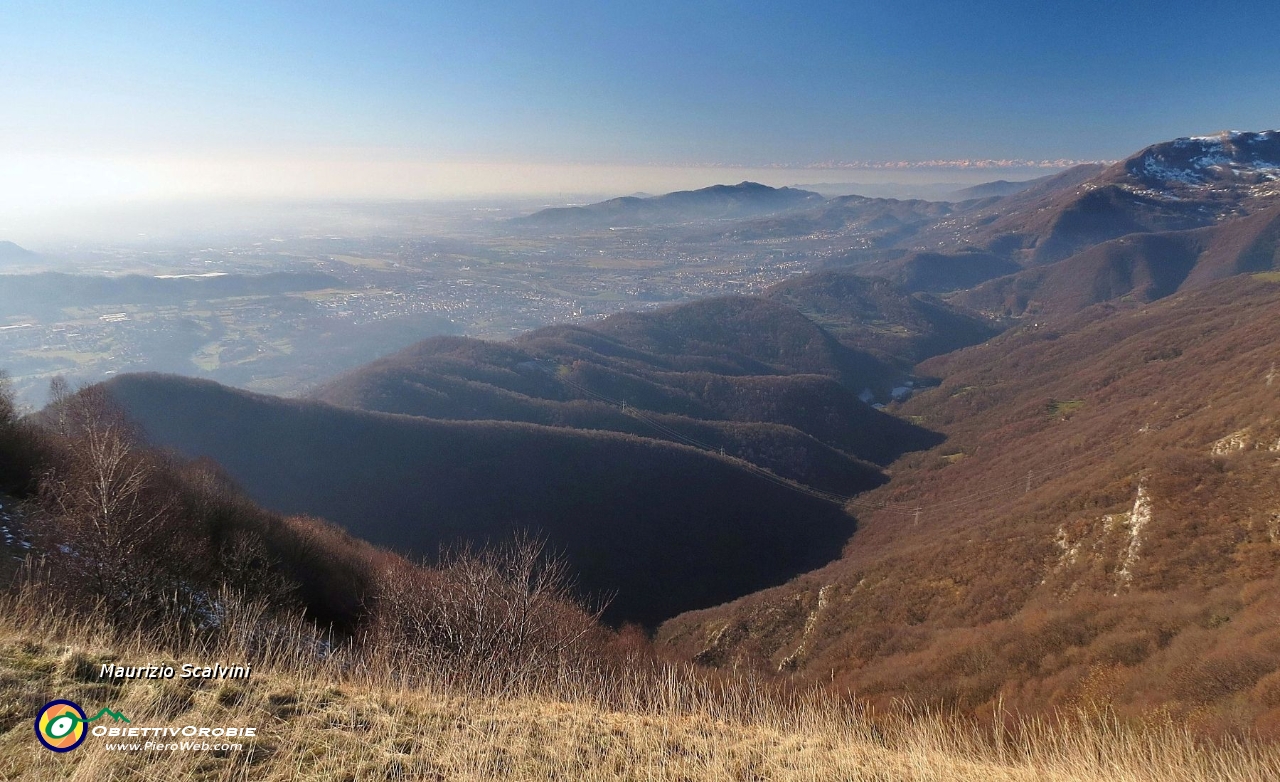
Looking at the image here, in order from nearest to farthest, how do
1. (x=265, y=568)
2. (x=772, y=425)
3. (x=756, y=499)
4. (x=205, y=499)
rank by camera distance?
(x=265, y=568)
(x=205, y=499)
(x=756, y=499)
(x=772, y=425)

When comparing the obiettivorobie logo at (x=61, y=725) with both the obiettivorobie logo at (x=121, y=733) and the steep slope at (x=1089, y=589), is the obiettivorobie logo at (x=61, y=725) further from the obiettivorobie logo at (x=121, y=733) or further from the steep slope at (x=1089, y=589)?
the steep slope at (x=1089, y=589)

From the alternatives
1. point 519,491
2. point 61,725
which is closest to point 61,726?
point 61,725

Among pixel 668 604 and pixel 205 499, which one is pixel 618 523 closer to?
pixel 668 604

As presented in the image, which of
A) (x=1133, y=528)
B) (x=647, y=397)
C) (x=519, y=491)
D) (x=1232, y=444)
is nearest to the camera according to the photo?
(x=1133, y=528)

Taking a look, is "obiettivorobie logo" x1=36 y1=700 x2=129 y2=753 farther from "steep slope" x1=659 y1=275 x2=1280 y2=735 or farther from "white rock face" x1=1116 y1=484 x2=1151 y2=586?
"white rock face" x1=1116 y1=484 x2=1151 y2=586

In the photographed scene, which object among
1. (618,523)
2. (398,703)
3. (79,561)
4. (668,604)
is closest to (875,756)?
(398,703)

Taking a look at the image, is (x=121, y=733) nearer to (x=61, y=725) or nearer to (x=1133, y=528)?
(x=61, y=725)

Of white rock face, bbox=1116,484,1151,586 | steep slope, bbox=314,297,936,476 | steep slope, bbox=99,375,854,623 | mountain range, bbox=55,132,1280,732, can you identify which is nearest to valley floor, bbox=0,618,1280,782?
mountain range, bbox=55,132,1280,732

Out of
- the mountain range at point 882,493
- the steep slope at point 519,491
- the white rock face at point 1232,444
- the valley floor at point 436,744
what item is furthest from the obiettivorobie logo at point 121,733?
the steep slope at point 519,491
